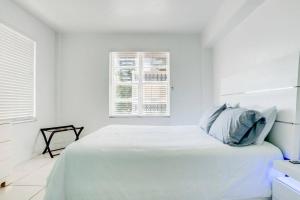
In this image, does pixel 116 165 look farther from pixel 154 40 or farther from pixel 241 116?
pixel 154 40

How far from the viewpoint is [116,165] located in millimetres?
1890

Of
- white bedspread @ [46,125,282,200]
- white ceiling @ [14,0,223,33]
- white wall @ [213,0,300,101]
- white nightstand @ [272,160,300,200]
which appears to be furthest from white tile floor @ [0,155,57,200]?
white wall @ [213,0,300,101]

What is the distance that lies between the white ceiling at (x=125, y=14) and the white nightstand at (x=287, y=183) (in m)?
2.50

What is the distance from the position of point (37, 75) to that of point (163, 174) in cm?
331

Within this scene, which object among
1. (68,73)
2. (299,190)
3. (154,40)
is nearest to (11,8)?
(68,73)

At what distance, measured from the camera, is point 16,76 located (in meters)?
3.63

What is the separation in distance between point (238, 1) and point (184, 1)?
89 centimetres

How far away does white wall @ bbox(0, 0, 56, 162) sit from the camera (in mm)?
3531

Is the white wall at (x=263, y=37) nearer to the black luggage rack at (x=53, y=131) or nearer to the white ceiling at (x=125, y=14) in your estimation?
the white ceiling at (x=125, y=14)

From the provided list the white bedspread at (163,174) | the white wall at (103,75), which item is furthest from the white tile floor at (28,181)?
the white wall at (103,75)

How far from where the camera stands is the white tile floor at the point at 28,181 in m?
2.50

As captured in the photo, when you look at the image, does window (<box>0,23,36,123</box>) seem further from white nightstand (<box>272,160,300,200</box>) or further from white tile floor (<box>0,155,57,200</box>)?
white nightstand (<box>272,160,300,200</box>)

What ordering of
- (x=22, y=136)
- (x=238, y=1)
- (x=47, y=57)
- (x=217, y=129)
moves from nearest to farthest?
(x=217, y=129), (x=238, y=1), (x=22, y=136), (x=47, y=57)

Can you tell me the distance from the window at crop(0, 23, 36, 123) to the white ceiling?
54 centimetres
